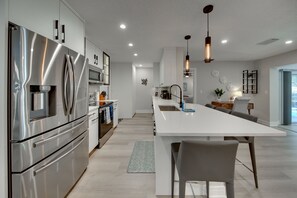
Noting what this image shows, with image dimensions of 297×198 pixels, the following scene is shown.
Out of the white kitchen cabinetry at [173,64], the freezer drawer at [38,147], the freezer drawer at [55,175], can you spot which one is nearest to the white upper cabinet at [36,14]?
the freezer drawer at [38,147]

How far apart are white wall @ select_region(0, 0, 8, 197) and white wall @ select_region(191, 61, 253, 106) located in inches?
274

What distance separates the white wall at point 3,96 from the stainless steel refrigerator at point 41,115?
3cm

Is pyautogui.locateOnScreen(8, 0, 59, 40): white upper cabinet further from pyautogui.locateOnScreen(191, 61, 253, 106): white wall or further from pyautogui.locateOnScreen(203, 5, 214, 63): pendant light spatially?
pyautogui.locateOnScreen(191, 61, 253, 106): white wall

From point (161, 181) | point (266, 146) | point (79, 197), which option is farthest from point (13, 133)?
point (266, 146)

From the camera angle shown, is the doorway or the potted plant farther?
the doorway

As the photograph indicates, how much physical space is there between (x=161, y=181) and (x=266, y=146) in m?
3.20

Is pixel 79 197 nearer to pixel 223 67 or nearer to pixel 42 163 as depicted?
pixel 42 163

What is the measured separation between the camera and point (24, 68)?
1421 mm

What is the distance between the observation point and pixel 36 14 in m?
1.73

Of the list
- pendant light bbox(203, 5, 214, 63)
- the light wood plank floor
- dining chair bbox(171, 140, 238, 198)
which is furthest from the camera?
pendant light bbox(203, 5, 214, 63)

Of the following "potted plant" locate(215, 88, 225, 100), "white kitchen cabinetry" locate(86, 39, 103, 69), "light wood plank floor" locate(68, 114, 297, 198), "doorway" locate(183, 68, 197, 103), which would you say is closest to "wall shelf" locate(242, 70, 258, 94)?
"potted plant" locate(215, 88, 225, 100)

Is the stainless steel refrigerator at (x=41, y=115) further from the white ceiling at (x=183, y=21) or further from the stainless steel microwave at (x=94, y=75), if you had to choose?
the stainless steel microwave at (x=94, y=75)

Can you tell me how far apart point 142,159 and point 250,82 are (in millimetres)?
6281

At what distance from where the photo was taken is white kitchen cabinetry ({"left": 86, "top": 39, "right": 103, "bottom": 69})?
163 inches
